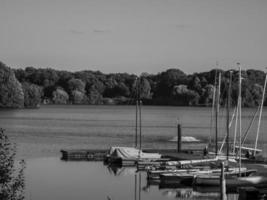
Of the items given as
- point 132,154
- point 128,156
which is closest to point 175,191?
point 128,156

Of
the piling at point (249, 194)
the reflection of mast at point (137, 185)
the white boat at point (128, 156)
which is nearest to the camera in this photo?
the piling at point (249, 194)

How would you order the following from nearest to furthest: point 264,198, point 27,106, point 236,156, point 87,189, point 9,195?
point 9,195 → point 264,198 → point 87,189 → point 236,156 → point 27,106

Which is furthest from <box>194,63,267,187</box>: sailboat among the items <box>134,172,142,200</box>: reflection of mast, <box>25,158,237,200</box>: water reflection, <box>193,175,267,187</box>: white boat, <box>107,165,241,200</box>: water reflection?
<box>134,172,142,200</box>: reflection of mast

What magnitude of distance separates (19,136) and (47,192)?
51.4 meters

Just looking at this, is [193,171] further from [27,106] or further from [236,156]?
[27,106]

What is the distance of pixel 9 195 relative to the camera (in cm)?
2344

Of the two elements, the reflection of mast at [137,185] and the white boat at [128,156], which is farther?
the white boat at [128,156]

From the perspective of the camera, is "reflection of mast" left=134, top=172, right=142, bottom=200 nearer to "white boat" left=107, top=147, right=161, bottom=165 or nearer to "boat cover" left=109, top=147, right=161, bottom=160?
"white boat" left=107, top=147, right=161, bottom=165

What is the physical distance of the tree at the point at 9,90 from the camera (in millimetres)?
179625

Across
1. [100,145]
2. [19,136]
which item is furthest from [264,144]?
[19,136]

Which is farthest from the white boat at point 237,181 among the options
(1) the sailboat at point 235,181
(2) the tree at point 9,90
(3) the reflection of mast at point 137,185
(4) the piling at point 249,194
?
(2) the tree at point 9,90

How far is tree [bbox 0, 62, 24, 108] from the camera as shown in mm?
179625

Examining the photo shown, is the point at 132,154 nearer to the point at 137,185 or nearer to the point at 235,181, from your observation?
the point at 137,185

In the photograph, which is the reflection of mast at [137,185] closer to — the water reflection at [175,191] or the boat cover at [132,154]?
the water reflection at [175,191]
